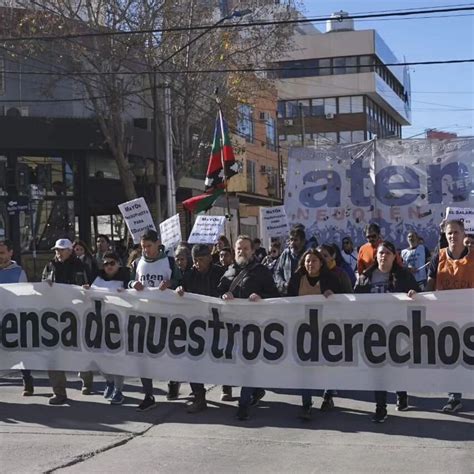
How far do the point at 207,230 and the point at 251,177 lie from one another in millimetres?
30579

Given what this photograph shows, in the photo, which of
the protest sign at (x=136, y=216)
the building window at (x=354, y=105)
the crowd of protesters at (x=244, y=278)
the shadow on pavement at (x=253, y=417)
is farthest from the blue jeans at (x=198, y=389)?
the building window at (x=354, y=105)

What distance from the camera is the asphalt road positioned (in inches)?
241

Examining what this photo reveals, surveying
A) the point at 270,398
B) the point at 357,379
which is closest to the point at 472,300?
the point at 357,379

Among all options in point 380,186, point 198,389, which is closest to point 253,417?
point 198,389

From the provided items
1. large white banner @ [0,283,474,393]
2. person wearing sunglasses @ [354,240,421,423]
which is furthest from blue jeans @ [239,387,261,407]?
person wearing sunglasses @ [354,240,421,423]

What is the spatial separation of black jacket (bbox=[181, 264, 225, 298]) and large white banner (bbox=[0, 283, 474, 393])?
0.23 m

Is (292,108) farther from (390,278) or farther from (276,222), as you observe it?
(390,278)

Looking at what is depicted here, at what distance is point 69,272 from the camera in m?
9.52

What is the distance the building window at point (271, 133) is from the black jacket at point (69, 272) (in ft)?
127

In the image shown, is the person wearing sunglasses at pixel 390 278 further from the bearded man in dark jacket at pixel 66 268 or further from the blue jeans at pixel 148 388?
the bearded man in dark jacket at pixel 66 268

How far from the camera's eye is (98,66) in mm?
23906

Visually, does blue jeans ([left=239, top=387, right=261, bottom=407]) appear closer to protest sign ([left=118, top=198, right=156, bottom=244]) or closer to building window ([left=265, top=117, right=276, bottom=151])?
protest sign ([left=118, top=198, right=156, bottom=244])

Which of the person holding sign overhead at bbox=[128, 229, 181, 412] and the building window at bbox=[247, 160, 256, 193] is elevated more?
the building window at bbox=[247, 160, 256, 193]

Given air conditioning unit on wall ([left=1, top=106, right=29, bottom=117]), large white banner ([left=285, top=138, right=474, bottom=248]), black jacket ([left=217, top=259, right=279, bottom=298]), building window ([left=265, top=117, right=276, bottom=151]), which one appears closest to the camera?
black jacket ([left=217, top=259, right=279, bottom=298])
